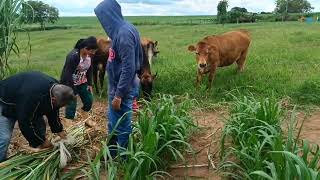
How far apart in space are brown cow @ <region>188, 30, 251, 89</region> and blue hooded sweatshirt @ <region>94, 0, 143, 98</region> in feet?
12.4

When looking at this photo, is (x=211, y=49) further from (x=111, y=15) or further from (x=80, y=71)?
(x=111, y=15)

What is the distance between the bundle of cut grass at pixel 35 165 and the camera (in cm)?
426

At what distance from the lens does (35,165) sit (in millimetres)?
4500

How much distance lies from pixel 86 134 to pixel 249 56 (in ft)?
24.2

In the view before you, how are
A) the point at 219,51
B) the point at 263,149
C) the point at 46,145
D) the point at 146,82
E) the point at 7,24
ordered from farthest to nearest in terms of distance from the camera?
the point at 219,51, the point at 146,82, the point at 7,24, the point at 46,145, the point at 263,149

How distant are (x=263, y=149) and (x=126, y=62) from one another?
144 centimetres

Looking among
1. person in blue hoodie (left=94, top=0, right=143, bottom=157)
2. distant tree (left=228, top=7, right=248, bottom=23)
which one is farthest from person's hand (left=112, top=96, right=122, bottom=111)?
distant tree (left=228, top=7, right=248, bottom=23)

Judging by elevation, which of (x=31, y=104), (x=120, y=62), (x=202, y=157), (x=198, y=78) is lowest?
(x=202, y=157)

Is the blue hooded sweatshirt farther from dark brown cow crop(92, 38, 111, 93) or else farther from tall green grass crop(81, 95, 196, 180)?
dark brown cow crop(92, 38, 111, 93)

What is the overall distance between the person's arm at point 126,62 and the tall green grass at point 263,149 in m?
1.02

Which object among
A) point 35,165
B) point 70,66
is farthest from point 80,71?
point 35,165

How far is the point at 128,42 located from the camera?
432 cm

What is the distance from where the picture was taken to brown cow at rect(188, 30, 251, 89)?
27.4 ft

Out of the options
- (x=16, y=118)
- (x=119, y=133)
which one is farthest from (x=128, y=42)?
(x=16, y=118)
